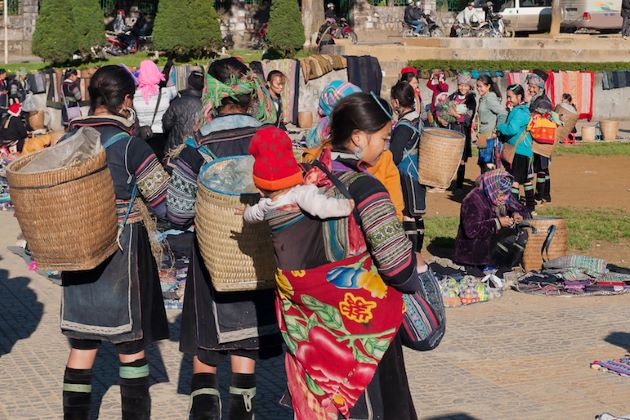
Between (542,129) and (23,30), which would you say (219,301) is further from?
(23,30)

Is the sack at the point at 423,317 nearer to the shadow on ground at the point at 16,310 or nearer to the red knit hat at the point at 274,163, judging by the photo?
the red knit hat at the point at 274,163

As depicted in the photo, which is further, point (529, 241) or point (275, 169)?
point (529, 241)

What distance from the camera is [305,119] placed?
76.8 ft

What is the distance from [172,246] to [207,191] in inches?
196

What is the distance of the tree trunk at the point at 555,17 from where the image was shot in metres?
34.0

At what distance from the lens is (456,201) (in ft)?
46.3

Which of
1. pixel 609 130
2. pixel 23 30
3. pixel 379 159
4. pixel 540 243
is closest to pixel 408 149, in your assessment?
pixel 540 243

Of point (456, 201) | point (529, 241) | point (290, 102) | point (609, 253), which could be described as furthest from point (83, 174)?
point (290, 102)

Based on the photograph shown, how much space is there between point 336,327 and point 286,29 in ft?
93.3

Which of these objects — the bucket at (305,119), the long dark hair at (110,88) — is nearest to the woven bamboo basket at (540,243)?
the long dark hair at (110,88)

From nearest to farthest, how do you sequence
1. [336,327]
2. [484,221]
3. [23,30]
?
[336,327] → [484,221] → [23,30]

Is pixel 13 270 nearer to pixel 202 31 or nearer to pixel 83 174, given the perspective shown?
pixel 83 174

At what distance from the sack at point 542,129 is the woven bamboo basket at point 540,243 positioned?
3.58 m

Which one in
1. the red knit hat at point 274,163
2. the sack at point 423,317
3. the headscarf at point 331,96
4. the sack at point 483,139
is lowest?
the sack at point 483,139
